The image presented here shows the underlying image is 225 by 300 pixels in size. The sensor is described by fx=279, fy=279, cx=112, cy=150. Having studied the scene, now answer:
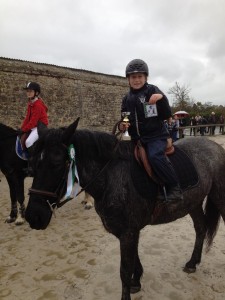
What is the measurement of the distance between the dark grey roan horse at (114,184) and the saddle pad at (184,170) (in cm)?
9

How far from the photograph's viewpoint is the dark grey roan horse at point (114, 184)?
231 centimetres

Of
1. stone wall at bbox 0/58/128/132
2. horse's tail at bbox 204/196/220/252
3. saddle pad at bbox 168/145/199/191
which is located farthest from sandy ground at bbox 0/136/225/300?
stone wall at bbox 0/58/128/132

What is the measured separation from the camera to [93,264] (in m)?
3.90

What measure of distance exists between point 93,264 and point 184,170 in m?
1.91

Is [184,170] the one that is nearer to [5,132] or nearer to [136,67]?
[136,67]

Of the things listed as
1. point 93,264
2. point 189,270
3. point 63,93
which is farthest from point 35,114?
point 63,93

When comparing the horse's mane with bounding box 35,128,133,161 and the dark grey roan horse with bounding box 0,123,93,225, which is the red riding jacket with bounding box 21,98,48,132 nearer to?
the dark grey roan horse with bounding box 0,123,93,225

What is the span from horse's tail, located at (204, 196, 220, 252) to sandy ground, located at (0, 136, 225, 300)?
1.25ft

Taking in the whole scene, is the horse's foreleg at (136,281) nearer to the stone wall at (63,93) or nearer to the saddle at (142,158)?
the saddle at (142,158)

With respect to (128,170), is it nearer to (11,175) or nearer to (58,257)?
(58,257)

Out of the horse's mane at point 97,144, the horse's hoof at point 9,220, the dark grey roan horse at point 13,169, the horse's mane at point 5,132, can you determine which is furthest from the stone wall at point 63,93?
the horse's mane at point 97,144

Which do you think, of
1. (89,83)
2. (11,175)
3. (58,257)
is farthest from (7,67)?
(58,257)

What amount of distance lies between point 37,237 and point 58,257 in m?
0.94

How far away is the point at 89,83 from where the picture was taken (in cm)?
1936
